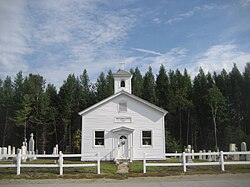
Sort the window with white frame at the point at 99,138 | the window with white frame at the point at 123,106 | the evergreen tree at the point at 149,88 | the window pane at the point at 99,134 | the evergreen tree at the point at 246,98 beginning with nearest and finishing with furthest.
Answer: the window with white frame at the point at 99,138 → the window pane at the point at 99,134 → the window with white frame at the point at 123,106 → the evergreen tree at the point at 246,98 → the evergreen tree at the point at 149,88

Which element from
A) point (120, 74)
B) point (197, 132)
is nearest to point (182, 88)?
point (197, 132)

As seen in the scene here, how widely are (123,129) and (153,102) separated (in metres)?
22.3

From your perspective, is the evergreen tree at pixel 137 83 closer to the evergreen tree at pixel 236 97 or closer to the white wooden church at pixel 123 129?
the evergreen tree at pixel 236 97

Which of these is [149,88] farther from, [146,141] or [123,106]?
[146,141]

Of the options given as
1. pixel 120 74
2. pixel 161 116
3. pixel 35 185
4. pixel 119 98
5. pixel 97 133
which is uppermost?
pixel 120 74

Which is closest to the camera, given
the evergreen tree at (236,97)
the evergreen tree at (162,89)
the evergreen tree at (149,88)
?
the evergreen tree at (236,97)

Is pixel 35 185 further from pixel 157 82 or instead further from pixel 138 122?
pixel 157 82

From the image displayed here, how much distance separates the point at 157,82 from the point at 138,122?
23.9m

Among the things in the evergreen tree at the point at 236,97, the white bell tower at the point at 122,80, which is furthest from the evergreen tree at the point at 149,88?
the white bell tower at the point at 122,80

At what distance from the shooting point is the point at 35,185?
11891 mm

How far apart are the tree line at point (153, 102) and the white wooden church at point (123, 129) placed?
1604 centimetres

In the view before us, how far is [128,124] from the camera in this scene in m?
25.8

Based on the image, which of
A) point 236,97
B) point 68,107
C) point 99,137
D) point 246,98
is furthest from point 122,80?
point 246,98

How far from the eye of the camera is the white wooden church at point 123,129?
82.8 feet
